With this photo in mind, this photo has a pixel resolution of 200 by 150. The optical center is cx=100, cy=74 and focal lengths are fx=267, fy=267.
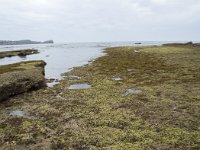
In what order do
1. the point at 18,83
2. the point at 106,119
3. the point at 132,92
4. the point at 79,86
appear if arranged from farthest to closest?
1. the point at 79,86
2. the point at 18,83
3. the point at 132,92
4. the point at 106,119

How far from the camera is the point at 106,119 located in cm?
2083

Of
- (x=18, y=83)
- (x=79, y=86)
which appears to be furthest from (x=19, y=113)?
(x=79, y=86)

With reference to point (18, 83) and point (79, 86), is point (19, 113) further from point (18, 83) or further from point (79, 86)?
point (79, 86)

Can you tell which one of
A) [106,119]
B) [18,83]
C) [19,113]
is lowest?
[19,113]

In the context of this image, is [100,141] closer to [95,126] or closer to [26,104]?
[95,126]

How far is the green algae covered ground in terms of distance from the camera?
54.8 ft

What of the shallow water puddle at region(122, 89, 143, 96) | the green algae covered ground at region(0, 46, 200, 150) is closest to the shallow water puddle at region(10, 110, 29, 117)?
the green algae covered ground at region(0, 46, 200, 150)

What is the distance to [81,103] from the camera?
2609 centimetres

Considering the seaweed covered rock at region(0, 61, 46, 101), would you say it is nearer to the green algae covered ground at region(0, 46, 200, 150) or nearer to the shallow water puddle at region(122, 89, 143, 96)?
the green algae covered ground at region(0, 46, 200, 150)

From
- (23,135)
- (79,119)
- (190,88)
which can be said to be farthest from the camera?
(190,88)

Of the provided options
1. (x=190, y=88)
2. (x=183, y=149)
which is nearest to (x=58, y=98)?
(x=190, y=88)

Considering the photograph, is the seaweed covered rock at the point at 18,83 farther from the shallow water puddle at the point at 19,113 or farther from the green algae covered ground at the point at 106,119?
the shallow water puddle at the point at 19,113

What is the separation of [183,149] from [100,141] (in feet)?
16.4

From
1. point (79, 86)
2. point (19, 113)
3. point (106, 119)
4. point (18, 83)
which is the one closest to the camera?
point (106, 119)
